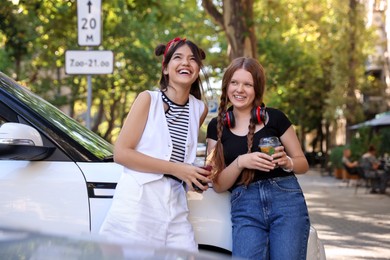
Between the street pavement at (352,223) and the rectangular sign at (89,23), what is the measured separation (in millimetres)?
3790

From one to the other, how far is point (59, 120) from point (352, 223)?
978 centimetres

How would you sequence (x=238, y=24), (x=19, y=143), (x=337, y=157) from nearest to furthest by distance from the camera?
(x=19, y=143) < (x=238, y=24) < (x=337, y=157)

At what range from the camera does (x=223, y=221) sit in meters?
3.62

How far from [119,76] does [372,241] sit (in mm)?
25569

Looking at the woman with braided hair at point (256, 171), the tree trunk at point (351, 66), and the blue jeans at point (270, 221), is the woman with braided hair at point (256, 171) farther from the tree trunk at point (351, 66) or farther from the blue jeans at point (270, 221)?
the tree trunk at point (351, 66)

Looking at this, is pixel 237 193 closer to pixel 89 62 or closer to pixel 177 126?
pixel 177 126

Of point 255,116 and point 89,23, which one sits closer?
point 255,116

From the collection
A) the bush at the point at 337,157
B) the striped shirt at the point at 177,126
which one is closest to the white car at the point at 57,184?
the striped shirt at the point at 177,126

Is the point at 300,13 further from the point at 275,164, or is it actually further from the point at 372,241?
the point at 275,164

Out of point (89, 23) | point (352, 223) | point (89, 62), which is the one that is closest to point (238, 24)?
point (352, 223)

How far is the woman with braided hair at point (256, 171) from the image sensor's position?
3.45m

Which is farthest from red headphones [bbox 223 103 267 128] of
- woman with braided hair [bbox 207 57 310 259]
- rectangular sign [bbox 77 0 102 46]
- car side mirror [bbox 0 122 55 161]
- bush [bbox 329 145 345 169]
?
bush [bbox 329 145 345 169]

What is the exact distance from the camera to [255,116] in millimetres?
3564

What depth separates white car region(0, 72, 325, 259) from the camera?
134 inches
